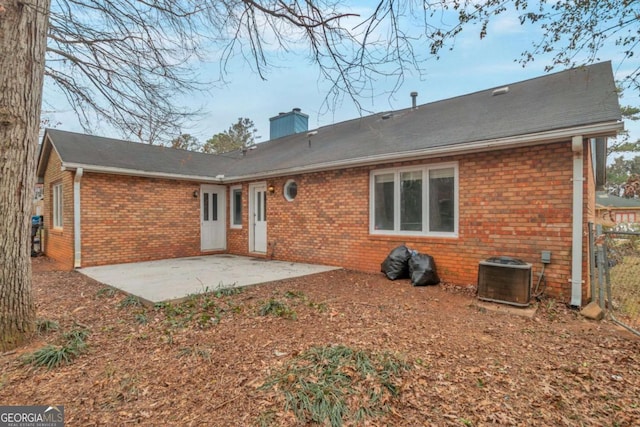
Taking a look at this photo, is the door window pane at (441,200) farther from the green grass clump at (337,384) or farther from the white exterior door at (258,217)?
the white exterior door at (258,217)

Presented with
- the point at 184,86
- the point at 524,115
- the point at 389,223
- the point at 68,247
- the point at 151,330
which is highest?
the point at 184,86

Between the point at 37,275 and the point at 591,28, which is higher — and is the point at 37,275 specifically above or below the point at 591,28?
below

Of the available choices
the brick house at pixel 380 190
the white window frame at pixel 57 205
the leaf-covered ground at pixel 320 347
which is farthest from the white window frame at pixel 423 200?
the white window frame at pixel 57 205

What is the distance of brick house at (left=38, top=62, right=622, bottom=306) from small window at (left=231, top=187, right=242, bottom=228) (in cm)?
7

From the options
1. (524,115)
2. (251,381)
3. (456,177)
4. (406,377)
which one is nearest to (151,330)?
(251,381)

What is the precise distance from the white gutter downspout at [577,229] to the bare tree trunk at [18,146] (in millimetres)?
6700

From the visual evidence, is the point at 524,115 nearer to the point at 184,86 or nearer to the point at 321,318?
the point at 321,318

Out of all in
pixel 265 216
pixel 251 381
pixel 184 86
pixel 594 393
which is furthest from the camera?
pixel 265 216

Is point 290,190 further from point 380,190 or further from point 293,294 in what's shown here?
point 293,294

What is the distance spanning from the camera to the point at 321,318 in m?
4.07

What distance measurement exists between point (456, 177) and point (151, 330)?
533cm

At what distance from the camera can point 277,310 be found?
4.28 metres

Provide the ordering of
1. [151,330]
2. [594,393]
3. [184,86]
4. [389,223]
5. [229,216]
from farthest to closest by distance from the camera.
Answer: [229,216], [389,223], [184,86], [151,330], [594,393]

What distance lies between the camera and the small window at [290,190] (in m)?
8.63
